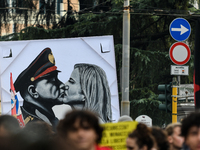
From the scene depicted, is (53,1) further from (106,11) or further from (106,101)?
(106,101)

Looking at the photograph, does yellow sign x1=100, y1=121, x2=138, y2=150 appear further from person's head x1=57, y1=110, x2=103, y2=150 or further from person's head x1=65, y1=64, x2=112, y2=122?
person's head x1=65, y1=64, x2=112, y2=122

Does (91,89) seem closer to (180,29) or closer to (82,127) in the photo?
(180,29)

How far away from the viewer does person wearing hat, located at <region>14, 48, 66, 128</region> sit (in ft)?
26.8

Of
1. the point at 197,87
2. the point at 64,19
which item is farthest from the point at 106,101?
the point at 64,19

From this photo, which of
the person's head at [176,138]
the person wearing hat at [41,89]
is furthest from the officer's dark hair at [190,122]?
the person wearing hat at [41,89]

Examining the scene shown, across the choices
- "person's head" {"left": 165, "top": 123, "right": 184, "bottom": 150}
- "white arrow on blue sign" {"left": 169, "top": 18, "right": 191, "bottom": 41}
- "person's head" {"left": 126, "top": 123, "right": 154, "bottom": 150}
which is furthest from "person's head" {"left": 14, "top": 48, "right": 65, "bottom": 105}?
"person's head" {"left": 126, "top": 123, "right": 154, "bottom": 150}

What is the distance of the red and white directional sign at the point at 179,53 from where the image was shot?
26.1ft

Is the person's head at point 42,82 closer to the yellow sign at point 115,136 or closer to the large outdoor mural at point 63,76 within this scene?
the large outdoor mural at point 63,76

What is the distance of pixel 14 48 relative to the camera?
26.4ft

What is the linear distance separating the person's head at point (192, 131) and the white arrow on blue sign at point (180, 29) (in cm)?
570

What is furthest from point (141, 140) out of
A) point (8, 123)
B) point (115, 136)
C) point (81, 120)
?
point (8, 123)

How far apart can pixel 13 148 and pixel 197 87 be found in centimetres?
566

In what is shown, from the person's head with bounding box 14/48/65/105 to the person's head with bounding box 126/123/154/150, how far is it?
4875 millimetres

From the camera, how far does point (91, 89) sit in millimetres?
8180
